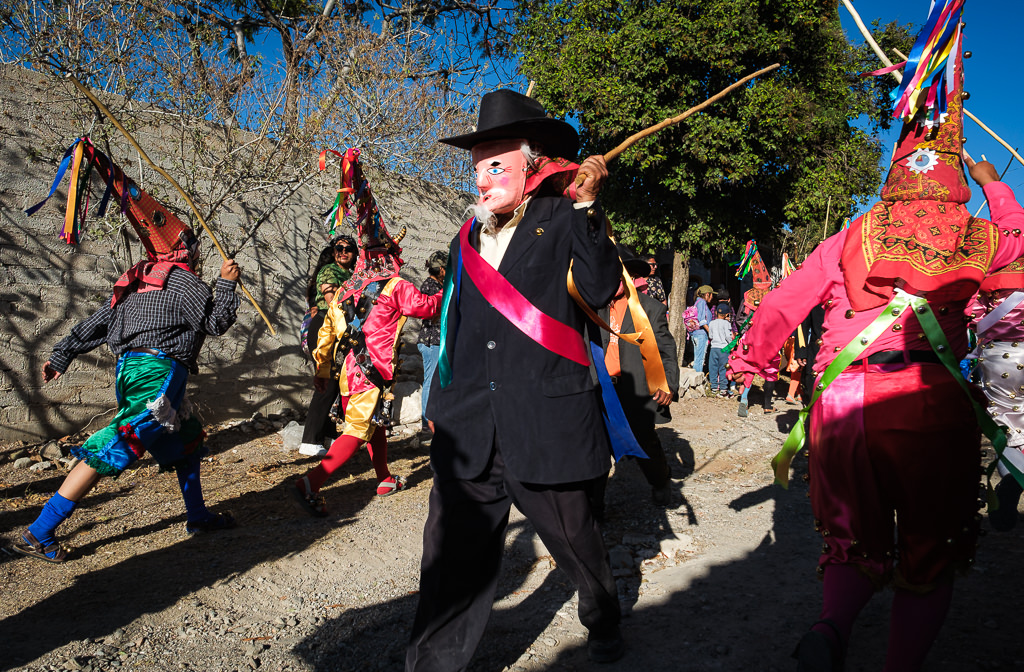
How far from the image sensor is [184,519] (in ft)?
14.9

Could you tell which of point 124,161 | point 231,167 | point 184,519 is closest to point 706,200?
point 231,167

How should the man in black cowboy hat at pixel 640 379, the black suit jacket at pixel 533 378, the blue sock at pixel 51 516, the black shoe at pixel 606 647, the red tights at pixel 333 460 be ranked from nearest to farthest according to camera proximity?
the black suit jacket at pixel 533 378, the black shoe at pixel 606 647, the blue sock at pixel 51 516, the man in black cowboy hat at pixel 640 379, the red tights at pixel 333 460

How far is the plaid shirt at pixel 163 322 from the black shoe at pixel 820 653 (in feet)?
10.9

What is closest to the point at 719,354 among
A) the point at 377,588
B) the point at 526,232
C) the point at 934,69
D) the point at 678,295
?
the point at 678,295

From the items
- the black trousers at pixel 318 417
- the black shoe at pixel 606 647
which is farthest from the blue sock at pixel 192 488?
the black shoe at pixel 606 647

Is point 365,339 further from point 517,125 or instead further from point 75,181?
point 517,125

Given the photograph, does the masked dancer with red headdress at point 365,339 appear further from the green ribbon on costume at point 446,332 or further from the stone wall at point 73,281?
the stone wall at point 73,281

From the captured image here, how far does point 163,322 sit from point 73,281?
2.98 metres

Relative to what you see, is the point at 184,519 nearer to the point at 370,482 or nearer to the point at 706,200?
the point at 370,482

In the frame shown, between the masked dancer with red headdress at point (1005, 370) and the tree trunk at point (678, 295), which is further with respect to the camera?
the tree trunk at point (678, 295)

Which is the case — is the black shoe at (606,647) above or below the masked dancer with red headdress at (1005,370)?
below

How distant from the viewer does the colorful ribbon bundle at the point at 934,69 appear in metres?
2.29

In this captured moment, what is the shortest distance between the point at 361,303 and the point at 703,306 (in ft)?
24.2

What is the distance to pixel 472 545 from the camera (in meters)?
2.31
